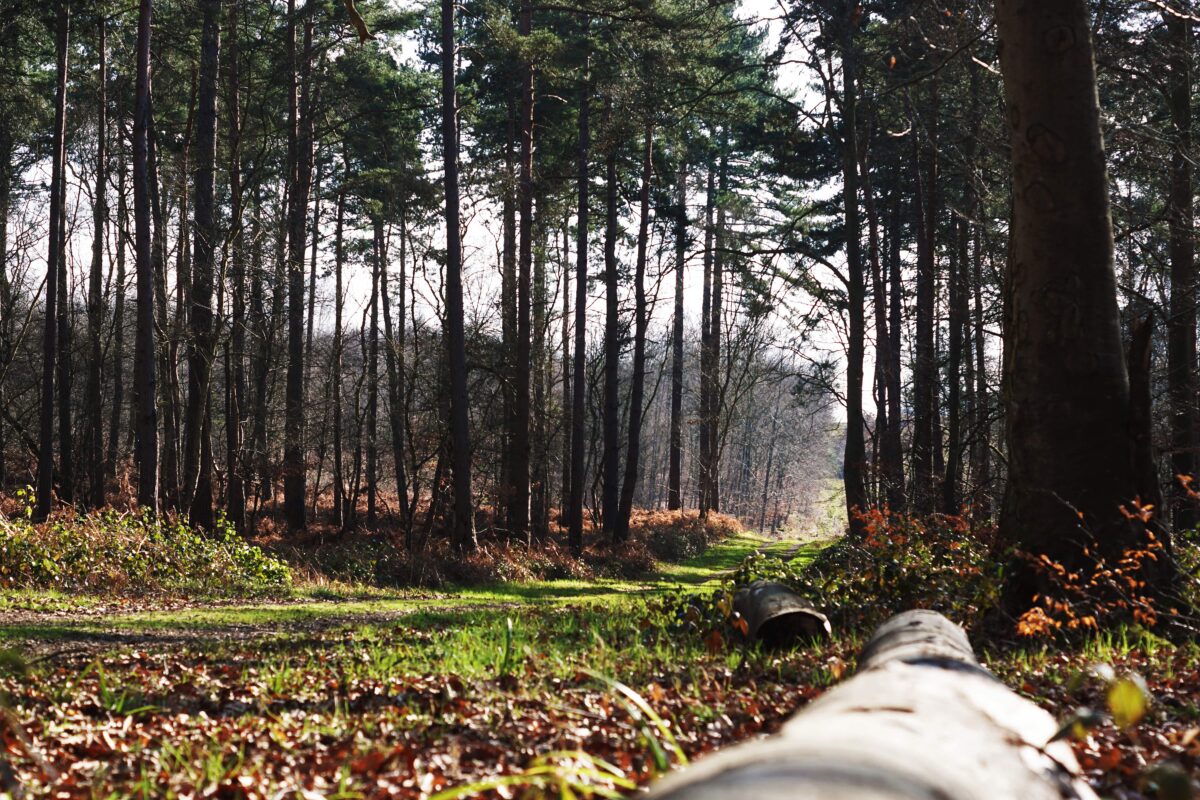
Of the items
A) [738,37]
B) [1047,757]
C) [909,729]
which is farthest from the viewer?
[738,37]

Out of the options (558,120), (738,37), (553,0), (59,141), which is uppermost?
(738,37)

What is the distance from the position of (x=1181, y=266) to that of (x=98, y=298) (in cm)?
2467

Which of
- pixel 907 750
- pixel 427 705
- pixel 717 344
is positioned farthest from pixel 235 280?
pixel 717 344

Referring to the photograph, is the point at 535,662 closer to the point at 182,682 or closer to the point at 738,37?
the point at 182,682

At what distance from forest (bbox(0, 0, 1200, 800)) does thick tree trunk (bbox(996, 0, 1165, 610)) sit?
3 cm

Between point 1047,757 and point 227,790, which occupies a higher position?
point 1047,757

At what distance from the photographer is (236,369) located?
974 inches

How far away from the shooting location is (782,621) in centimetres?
715

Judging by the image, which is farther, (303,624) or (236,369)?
(236,369)

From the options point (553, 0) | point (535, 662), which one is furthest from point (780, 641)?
point (553, 0)

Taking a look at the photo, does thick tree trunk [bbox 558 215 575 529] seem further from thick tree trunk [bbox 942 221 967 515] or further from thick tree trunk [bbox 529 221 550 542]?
thick tree trunk [bbox 942 221 967 515]

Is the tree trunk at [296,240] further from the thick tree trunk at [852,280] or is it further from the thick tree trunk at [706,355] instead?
the thick tree trunk at [706,355]

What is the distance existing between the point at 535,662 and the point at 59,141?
16954 mm

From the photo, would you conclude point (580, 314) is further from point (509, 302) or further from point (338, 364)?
point (338, 364)
